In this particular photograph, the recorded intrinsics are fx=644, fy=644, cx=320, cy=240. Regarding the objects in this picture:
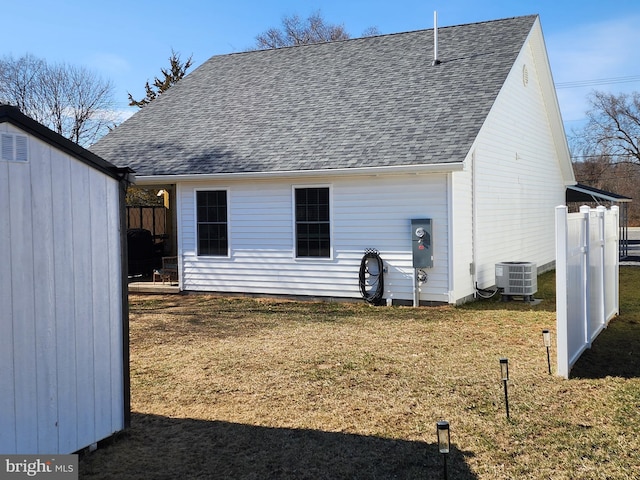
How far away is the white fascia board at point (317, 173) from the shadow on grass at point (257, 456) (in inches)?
270

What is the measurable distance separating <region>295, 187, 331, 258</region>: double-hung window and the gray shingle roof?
0.64m

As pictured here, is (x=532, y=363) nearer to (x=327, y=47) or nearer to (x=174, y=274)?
(x=174, y=274)

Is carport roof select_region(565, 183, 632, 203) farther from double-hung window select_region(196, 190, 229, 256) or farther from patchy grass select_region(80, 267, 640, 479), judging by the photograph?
double-hung window select_region(196, 190, 229, 256)

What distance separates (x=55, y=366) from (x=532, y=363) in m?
5.21

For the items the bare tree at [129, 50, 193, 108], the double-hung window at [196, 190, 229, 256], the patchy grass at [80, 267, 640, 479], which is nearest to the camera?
the patchy grass at [80, 267, 640, 479]

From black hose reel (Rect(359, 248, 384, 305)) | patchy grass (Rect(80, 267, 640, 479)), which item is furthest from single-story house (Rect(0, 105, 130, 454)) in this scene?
black hose reel (Rect(359, 248, 384, 305))

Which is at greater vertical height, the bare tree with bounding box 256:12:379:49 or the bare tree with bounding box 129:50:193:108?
the bare tree with bounding box 256:12:379:49

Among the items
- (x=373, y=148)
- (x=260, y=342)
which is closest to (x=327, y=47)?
(x=373, y=148)

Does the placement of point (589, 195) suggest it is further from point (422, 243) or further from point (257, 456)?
point (257, 456)

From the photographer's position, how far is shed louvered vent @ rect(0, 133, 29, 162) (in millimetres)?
4094

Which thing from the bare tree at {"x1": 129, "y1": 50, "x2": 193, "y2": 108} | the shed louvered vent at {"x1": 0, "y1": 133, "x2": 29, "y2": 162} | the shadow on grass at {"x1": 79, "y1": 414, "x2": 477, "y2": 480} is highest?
the bare tree at {"x1": 129, "y1": 50, "x2": 193, "y2": 108}

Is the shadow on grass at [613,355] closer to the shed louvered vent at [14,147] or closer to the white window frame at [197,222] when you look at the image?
the shed louvered vent at [14,147]

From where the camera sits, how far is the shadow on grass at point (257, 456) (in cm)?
446

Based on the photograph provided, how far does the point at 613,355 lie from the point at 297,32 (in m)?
35.0
